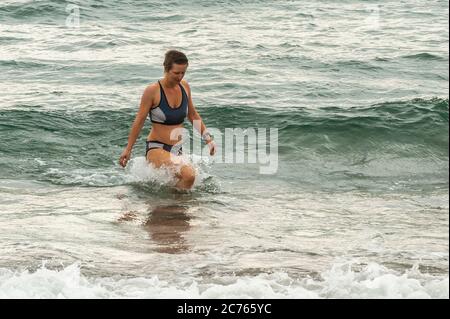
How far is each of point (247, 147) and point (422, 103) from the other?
3.79m

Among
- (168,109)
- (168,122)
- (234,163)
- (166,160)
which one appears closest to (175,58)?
(168,109)

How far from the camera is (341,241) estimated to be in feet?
27.3

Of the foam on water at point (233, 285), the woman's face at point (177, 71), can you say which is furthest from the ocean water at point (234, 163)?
the woman's face at point (177, 71)

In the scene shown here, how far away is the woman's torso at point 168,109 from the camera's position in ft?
33.5

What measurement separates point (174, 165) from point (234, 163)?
2181 mm

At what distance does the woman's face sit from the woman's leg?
1042 mm

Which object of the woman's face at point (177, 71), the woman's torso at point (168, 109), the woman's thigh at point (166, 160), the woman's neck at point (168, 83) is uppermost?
the woman's face at point (177, 71)

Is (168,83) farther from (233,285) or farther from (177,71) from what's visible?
(233,285)

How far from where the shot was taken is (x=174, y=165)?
10.5 meters

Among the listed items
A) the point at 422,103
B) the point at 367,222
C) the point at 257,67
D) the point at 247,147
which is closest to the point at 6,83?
the point at 257,67

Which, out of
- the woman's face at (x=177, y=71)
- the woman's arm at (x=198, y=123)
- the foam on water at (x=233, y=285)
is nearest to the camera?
the foam on water at (x=233, y=285)

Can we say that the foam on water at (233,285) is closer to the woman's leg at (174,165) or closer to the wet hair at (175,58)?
the wet hair at (175,58)
